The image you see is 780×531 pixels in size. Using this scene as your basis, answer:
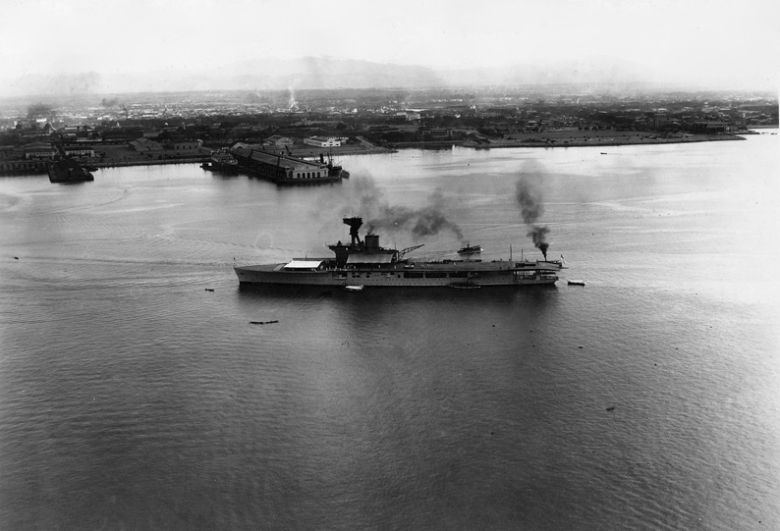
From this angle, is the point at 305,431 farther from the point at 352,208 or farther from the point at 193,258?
the point at 352,208

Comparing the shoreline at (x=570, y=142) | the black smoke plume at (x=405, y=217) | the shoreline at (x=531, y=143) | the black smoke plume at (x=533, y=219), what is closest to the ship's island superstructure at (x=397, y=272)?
the black smoke plume at (x=533, y=219)

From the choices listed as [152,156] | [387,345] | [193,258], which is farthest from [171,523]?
[152,156]

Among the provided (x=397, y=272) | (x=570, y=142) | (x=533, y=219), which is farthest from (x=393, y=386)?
(x=570, y=142)

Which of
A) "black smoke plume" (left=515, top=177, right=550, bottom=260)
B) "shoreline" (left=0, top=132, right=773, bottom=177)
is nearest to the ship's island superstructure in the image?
"black smoke plume" (left=515, top=177, right=550, bottom=260)

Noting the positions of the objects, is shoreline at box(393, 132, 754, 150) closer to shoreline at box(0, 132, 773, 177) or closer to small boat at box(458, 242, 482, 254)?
shoreline at box(0, 132, 773, 177)

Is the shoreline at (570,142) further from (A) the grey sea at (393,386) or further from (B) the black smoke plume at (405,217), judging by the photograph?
(A) the grey sea at (393,386)

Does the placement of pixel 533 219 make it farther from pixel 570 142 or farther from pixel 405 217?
pixel 570 142
